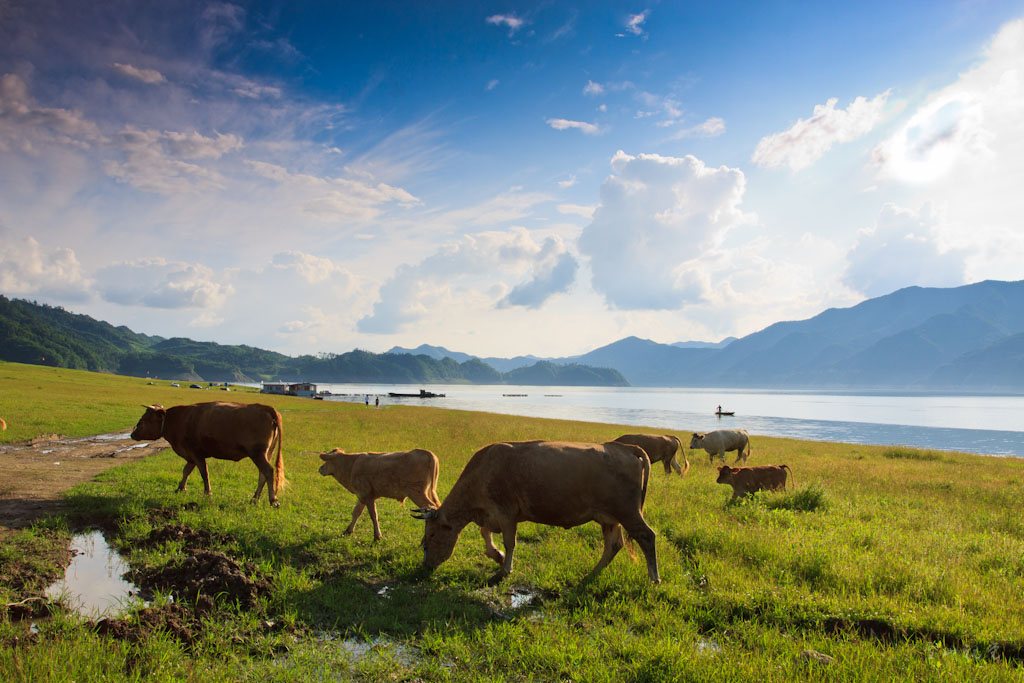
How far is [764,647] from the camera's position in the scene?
5520 mm

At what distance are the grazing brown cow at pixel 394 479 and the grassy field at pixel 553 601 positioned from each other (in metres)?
0.79

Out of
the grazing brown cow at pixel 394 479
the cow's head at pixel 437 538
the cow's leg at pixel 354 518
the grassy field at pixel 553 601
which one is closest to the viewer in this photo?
the grassy field at pixel 553 601

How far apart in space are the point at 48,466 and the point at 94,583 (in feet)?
37.9

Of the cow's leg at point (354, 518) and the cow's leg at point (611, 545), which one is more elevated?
the cow's leg at point (611, 545)

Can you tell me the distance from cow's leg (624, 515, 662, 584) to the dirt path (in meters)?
10.6

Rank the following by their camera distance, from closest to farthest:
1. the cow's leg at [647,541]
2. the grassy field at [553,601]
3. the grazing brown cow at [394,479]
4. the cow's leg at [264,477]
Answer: the grassy field at [553,601] < the cow's leg at [647,541] < the grazing brown cow at [394,479] < the cow's leg at [264,477]

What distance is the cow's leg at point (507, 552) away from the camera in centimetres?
736

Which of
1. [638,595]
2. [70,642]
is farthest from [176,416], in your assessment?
[638,595]

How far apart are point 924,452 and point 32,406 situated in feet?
186

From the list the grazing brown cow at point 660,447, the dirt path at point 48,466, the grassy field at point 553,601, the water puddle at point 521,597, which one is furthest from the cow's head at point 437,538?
the grazing brown cow at point 660,447

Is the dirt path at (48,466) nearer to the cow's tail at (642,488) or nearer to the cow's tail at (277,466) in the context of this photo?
the cow's tail at (277,466)

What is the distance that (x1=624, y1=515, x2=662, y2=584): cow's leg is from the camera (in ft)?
23.3

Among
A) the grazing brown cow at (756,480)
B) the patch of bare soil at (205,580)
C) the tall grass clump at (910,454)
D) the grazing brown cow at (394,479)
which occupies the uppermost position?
the grazing brown cow at (394,479)

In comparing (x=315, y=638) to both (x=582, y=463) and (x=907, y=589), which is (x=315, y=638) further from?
(x=907, y=589)
